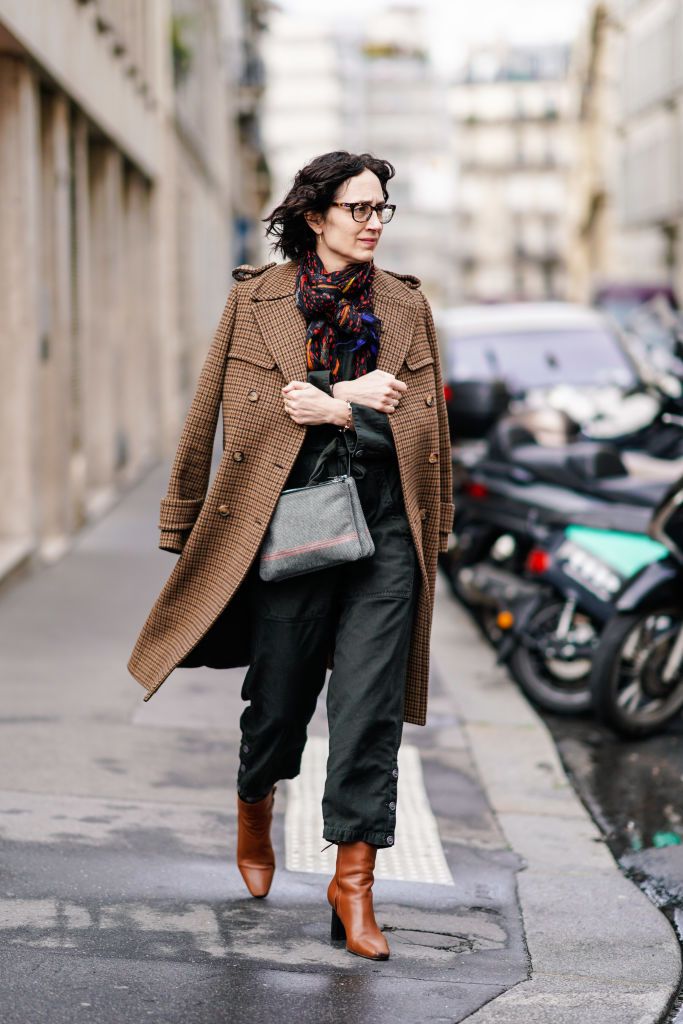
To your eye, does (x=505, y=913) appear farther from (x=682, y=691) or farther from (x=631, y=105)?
(x=631, y=105)

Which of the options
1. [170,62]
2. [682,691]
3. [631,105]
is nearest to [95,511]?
[682,691]

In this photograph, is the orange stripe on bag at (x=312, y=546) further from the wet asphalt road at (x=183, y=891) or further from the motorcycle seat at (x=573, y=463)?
the motorcycle seat at (x=573, y=463)

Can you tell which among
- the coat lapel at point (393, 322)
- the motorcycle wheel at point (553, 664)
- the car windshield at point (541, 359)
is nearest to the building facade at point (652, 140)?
the car windshield at point (541, 359)

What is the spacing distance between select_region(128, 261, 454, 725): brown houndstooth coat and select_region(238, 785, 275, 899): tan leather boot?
0.41 meters

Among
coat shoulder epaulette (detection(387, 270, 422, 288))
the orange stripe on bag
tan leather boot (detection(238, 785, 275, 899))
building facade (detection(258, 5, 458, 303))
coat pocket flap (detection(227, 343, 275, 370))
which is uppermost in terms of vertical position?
building facade (detection(258, 5, 458, 303))

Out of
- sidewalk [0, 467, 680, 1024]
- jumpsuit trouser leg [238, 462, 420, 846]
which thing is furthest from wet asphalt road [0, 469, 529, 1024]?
jumpsuit trouser leg [238, 462, 420, 846]

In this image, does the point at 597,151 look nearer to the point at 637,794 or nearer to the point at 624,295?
the point at 624,295

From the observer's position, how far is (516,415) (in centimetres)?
975

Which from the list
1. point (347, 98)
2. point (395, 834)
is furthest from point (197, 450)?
point (347, 98)

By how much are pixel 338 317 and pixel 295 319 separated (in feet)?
0.41

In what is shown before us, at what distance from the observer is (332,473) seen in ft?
14.0

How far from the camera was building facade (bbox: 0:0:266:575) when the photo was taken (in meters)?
10.6

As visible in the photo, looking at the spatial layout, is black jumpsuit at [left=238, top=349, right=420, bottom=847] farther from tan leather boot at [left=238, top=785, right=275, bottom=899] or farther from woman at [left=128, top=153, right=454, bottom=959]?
tan leather boot at [left=238, top=785, right=275, bottom=899]

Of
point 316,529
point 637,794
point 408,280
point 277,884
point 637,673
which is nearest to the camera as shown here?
point 316,529
